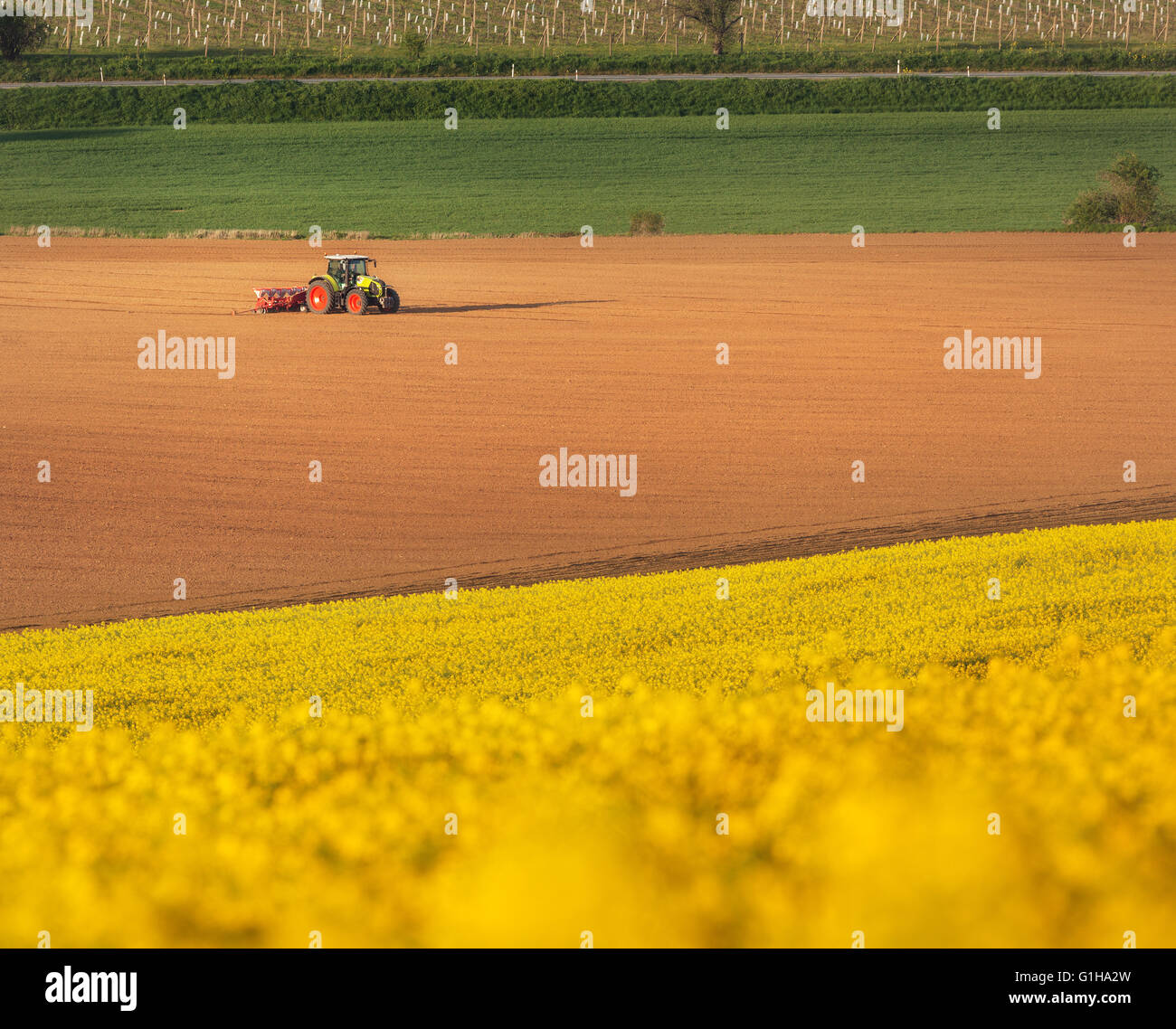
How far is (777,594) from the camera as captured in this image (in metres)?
9.81

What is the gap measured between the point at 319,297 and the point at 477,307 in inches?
174

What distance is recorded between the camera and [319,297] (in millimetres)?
36750

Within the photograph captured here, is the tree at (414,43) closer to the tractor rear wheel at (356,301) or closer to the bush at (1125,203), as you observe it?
the bush at (1125,203)

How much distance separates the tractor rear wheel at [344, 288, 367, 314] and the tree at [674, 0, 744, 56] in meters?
73.5

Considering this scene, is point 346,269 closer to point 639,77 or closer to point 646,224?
point 646,224

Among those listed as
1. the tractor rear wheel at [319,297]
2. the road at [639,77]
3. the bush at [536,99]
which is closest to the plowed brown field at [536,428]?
the tractor rear wheel at [319,297]

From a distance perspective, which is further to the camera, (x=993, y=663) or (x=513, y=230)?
(x=513, y=230)

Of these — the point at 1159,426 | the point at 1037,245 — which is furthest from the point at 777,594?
the point at 1037,245

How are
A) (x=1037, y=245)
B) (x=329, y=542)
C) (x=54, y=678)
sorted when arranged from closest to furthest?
(x=54, y=678), (x=329, y=542), (x=1037, y=245)

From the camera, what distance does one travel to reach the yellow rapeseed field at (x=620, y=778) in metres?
4.00

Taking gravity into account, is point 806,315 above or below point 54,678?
above

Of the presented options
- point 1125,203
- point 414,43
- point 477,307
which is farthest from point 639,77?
point 477,307

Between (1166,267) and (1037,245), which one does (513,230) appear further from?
(1166,267)

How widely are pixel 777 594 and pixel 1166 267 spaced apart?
41766 millimetres
